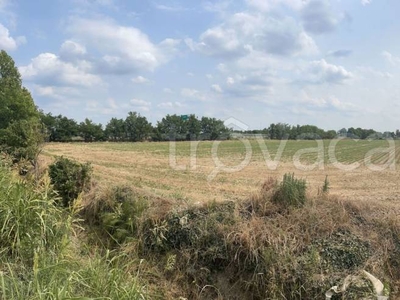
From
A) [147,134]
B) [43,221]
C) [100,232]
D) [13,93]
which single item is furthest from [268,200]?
[147,134]

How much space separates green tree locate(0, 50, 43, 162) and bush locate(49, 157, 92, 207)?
2791 mm

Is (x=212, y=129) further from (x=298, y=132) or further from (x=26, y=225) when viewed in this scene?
(x=26, y=225)

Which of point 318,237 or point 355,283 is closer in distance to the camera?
point 355,283

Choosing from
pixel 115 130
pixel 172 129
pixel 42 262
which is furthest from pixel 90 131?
pixel 42 262

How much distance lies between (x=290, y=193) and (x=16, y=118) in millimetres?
23219

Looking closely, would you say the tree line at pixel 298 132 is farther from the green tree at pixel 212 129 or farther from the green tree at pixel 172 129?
the green tree at pixel 172 129

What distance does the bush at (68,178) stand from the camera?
24.3ft

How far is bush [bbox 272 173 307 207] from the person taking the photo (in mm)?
6039

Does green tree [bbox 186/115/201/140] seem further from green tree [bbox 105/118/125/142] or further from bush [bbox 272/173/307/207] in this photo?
bush [bbox 272/173/307/207]

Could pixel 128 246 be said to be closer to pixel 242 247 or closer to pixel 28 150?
pixel 242 247

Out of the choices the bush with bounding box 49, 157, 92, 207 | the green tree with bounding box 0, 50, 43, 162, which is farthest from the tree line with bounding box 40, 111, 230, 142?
the bush with bounding box 49, 157, 92, 207

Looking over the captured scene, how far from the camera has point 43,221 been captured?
3.89 m

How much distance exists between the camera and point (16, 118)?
23797 mm

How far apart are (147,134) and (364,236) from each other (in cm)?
7788
